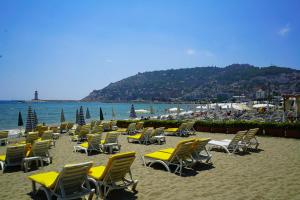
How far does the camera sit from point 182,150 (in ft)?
24.5

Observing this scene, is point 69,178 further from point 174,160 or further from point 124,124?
point 124,124

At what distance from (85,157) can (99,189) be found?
4.87m

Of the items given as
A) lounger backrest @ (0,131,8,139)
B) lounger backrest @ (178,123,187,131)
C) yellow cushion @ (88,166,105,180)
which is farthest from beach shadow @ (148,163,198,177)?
lounger backrest @ (0,131,8,139)

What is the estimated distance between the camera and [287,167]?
7809 mm

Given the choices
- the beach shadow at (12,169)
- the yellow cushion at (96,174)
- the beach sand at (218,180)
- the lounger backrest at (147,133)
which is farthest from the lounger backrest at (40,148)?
the lounger backrest at (147,133)

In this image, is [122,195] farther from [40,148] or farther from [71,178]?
[40,148]

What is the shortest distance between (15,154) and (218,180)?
19.2 ft

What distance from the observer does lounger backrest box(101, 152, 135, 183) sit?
551cm

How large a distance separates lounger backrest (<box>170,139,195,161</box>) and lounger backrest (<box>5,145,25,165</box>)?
176 inches

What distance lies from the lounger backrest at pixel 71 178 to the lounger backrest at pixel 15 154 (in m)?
3.93

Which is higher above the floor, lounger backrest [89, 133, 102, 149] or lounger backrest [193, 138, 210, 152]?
lounger backrest [193, 138, 210, 152]

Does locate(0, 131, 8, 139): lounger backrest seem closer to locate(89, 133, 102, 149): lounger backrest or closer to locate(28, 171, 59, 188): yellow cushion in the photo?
locate(89, 133, 102, 149): lounger backrest

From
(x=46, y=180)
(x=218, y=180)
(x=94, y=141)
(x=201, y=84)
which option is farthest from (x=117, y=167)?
(x=201, y=84)

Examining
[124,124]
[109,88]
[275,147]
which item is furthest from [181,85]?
[275,147]
